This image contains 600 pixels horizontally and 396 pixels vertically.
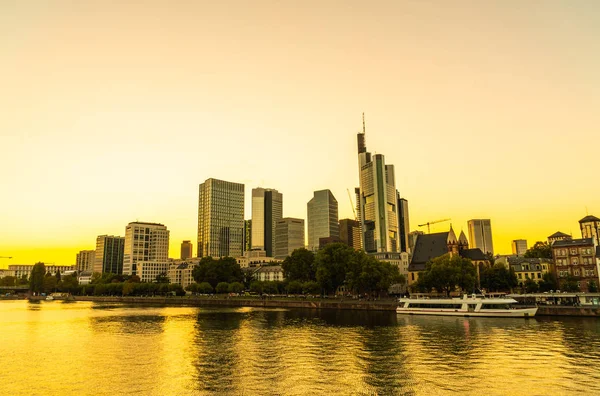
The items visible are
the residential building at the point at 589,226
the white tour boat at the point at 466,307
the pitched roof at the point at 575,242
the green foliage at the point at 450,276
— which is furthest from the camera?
the residential building at the point at 589,226

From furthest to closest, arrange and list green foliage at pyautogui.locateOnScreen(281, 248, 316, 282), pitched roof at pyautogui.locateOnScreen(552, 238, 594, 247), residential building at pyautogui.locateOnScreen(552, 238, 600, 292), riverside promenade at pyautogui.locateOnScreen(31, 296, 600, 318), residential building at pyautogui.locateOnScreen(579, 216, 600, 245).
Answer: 1. green foliage at pyautogui.locateOnScreen(281, 248, 316, 282)
2. residential building at pyautogui.locateOnScreen(579, 216, 600, 245)
3. pitched roof at pyautogui.locateOnScreen(552, 238, 594, 247)
4. residential building at pyautogui.locateOnScreen(552, 238, 600, 292)
5. riverside promenade at pyautogui.locateOnScreen(31, 296, 600, 318)

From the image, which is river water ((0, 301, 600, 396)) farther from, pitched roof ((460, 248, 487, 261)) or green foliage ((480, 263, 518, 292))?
pitched roof ((460, 248, 487, 261))

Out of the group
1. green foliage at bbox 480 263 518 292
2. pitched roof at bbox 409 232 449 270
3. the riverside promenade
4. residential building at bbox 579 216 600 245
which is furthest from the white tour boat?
residential building at bbox 579 216 600 245

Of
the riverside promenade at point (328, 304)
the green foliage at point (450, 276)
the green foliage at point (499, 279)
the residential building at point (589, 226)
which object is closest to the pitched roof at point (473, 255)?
the green foliage at point (499, 279)

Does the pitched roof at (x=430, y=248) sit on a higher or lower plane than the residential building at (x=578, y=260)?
higher

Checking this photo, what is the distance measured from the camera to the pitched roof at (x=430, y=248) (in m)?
192

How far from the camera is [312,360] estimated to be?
54031mm

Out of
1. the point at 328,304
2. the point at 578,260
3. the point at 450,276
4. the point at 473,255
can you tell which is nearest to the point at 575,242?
the point at 578,260

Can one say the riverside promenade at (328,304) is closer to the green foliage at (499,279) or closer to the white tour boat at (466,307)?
the white tour boat at (466,307)

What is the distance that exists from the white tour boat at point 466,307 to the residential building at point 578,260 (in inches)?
1765

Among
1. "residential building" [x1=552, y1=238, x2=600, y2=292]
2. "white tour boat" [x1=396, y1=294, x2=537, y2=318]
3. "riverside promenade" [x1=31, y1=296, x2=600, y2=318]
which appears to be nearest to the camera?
"riverside promenade" [x1=31, y1=296, x2=600, y2=318]

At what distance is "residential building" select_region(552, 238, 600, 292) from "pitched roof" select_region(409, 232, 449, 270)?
5016 cm

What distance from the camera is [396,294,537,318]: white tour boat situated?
100950 mm

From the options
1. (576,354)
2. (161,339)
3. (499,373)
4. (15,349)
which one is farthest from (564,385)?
(15,349)
